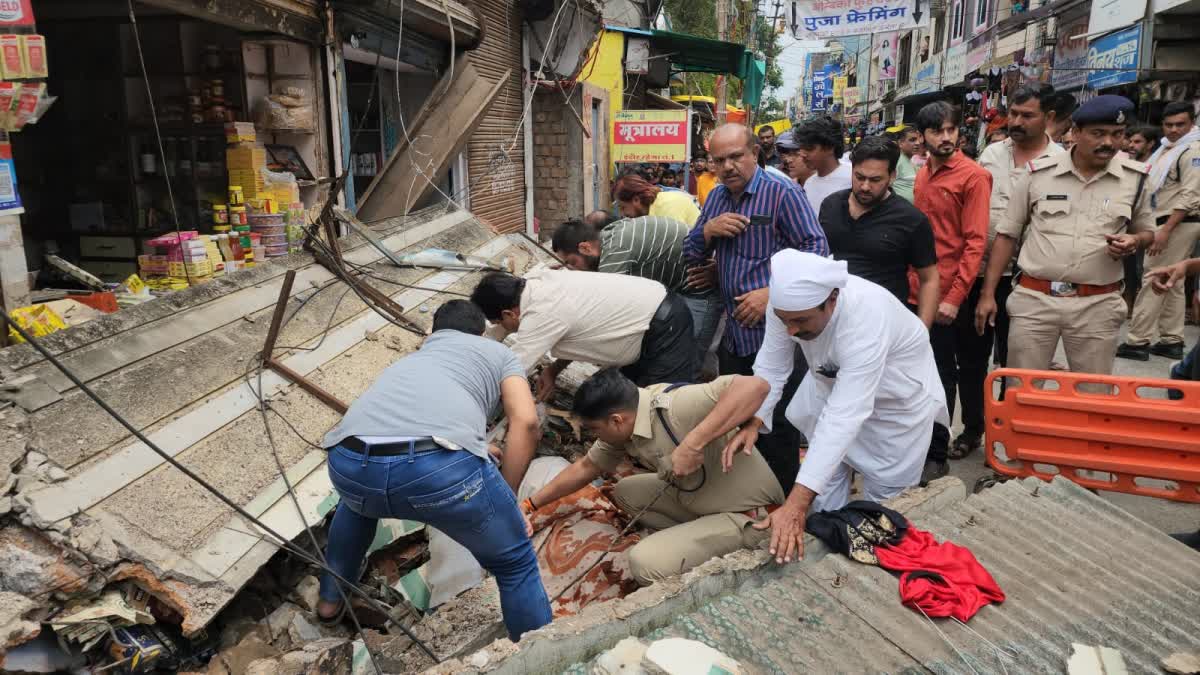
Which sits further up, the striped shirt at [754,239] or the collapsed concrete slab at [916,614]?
the striped shirt at [754,239]


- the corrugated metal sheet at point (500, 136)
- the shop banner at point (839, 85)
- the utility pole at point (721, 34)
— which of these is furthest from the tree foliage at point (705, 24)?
the corrugated metal sheet at point (500, 136)

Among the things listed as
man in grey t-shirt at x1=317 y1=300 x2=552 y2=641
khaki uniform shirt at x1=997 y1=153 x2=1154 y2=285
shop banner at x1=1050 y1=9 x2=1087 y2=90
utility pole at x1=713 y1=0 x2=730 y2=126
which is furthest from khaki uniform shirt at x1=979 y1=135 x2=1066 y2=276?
utility pole at x1=713 y1=0 x2=730 y2=126

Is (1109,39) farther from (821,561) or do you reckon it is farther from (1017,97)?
(821,561)

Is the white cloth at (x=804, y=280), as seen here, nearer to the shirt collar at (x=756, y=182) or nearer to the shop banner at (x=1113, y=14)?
the shirt collar at (x=756, y=182)

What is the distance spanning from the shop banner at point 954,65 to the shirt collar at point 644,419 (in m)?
22.2

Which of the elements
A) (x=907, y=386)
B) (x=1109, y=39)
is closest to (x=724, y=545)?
(x=907, y=386)

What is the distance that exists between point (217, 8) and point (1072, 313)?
5233 millimetres

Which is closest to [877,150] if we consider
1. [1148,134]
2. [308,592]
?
[308,592]

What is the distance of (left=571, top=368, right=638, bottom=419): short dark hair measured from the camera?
3.03m

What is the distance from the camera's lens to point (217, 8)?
15.6 feet

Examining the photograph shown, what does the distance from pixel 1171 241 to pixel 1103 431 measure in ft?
13.4

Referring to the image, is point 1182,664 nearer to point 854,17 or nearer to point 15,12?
point 15,12

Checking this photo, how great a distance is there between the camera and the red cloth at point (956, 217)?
432 centimetres

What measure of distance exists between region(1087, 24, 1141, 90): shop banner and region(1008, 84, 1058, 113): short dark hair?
8.16m
